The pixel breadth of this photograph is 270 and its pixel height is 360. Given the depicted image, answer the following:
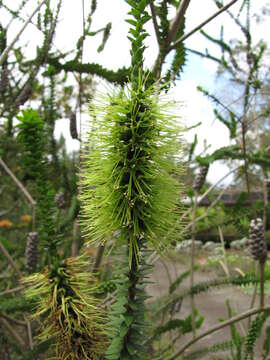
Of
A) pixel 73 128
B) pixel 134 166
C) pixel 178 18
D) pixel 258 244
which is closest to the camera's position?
pixel 134 166

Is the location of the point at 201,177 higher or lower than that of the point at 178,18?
lower

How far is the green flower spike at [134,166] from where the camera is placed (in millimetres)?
758

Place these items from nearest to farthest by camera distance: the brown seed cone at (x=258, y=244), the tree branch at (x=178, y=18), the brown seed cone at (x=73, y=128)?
the brown seed cone at (x=258, y=244), the tree branch at (x=178, y=18), the brown seed cone at (x=73, y=128)

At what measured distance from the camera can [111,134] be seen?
79 centimetres

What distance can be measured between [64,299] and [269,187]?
154 centimetres

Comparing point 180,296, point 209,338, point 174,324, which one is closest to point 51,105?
point 180,296

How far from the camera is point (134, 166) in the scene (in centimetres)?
75

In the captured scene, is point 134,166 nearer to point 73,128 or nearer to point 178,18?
point 178,18

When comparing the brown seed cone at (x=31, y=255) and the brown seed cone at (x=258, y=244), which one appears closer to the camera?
the brown seed cone at (x=258, y=244)

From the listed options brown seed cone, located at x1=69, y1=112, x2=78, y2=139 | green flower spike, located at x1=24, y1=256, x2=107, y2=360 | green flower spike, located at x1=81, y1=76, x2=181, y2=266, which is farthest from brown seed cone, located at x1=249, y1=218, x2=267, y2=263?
brown seed cone, located at x1=69, y1=112, x2=78, y2=139

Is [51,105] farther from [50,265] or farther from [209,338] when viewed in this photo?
[209,338]

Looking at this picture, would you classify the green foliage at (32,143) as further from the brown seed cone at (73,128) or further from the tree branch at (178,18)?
the brown seed cone at (73,128)

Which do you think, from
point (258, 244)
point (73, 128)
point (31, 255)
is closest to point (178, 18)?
point (73, 128)

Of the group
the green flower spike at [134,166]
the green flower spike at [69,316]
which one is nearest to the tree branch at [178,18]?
the green flower spike at [134,166]
